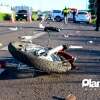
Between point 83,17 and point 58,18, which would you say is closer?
point 83,17

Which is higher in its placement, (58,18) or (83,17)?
(83,17)

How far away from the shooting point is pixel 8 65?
13188 mm

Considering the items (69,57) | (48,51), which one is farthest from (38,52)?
(69,57)

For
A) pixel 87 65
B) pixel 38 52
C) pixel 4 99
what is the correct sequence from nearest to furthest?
pixel 4 99
pixel 38 52
pixel 87 65

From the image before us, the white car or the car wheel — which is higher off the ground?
the white car

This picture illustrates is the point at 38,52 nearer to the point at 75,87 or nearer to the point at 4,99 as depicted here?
the point at 75,87

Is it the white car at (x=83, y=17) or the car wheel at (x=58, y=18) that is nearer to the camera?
the white car at (x=83, y=17)

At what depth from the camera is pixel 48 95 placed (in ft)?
29.7

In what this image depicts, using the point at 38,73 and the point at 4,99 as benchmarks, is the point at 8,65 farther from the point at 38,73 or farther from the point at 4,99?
the point at 4,99

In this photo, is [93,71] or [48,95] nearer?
[48,95]

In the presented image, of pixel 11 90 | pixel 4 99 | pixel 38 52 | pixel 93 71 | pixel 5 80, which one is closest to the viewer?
pixel 4 99

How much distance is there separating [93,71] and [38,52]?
165cm

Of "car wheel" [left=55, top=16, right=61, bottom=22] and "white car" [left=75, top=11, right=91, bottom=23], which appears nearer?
"white car" [left=75, top=11, right=91, bottom=23]

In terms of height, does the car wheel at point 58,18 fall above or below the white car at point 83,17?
below
